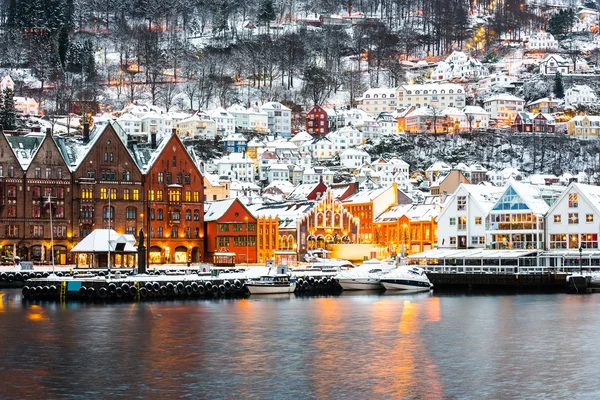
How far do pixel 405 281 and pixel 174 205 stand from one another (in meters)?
→ 35.4

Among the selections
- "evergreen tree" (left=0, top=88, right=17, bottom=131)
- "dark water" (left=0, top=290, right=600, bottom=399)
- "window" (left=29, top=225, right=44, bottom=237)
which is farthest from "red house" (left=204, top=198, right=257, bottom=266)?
"evergreen tree" (left=0, top=88, right=17, bottom=131)

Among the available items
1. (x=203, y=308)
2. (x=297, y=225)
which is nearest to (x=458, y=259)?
(x=297, y=225)

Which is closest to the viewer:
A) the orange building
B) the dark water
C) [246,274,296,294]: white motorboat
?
the dark water

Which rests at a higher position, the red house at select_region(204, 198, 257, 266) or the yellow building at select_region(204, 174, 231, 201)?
the yellow building at select_region(204, 174, 231, 201)

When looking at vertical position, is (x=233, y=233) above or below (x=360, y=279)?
above

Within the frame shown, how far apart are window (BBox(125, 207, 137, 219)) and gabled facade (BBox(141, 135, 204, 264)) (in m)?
1.67

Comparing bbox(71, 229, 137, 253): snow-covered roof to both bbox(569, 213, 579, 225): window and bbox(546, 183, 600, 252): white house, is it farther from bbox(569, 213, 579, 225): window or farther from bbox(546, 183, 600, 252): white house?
bbox(569, 213, 579, 225): window

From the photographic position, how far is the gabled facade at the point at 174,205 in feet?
375

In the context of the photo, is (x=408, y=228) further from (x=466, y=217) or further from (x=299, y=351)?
(x=299, y=351)

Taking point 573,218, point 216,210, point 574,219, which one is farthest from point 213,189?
point 574,219

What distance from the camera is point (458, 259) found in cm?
10506

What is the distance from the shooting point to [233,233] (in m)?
118

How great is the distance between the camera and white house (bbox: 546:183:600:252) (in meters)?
99.4

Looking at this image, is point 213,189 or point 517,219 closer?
point 517,219
